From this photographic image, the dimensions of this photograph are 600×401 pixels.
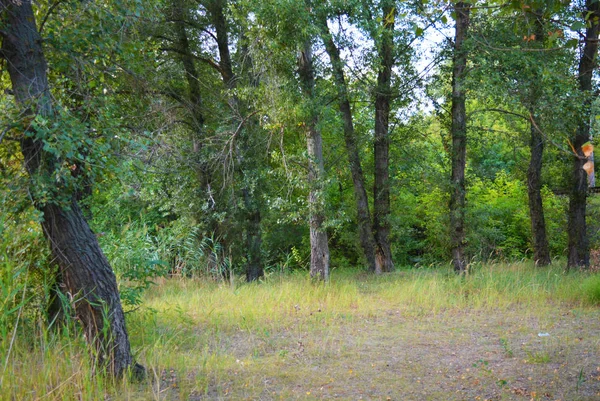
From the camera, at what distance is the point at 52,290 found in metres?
5.46

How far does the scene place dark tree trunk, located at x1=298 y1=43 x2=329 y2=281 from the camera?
33.1ft

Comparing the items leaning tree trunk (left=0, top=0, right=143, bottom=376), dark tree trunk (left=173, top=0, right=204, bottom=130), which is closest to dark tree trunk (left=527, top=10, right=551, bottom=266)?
dark tree trunk (left=173, top=0, right=204, bottom=130)

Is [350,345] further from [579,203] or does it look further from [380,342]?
[579,203]

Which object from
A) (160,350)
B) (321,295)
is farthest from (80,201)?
(321,295)

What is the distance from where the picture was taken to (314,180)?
1013cm

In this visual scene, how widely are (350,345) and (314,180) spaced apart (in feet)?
14.5

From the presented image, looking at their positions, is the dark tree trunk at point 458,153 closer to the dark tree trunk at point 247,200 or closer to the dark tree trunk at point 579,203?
the dark tree trunk at point 579,203

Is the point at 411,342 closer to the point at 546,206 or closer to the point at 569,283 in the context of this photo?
the point at 569,283

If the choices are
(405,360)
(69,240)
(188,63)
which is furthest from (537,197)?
(69,240)

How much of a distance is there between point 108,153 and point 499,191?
16.6 meters

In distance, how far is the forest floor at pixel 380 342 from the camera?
186 inches

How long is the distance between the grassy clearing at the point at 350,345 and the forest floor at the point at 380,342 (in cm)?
2

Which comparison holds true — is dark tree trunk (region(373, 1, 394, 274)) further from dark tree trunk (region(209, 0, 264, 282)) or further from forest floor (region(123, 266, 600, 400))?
forest floor (region(123, 266, 600, 400))

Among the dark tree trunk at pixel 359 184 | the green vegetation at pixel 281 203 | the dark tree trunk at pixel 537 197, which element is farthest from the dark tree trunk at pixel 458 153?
the dark tree trunk at pixel 359 184
